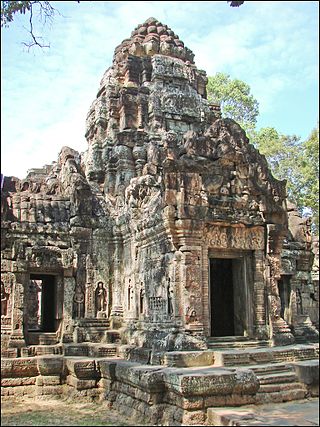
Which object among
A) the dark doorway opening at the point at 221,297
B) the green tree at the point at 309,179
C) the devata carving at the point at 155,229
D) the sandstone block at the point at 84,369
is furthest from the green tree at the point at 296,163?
the sandstone block at the point at 84,369

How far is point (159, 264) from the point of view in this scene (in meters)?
9.80

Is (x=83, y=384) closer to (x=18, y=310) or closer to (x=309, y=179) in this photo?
(x=18, y=310)

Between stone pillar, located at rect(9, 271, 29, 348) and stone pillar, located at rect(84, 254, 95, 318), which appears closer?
stone pillar, located at rect(9, 271, 29, 348)

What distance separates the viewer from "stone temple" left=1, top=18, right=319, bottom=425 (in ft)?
27.0

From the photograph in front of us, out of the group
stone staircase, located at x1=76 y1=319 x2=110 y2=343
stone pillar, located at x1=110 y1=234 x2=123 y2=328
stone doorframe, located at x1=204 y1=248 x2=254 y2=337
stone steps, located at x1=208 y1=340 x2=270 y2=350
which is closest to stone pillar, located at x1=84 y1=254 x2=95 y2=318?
stone staircase, located at x1=76 y1=319 x2=110 y2=343

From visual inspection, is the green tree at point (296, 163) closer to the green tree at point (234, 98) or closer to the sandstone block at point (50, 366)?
the green tree at point (234, 98)

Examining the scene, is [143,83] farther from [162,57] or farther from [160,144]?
[160,144]

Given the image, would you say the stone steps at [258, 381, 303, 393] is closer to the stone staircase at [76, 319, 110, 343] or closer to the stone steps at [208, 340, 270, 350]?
the stone steps at [208, 340, 270, 350]

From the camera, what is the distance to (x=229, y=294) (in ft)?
37.3

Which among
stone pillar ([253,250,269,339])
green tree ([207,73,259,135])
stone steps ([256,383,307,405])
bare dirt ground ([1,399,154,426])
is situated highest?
green tree ([207,73,259,135])

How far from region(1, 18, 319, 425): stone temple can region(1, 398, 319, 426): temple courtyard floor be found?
25 centimetres

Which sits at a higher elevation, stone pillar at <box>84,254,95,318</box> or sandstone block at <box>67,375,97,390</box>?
stone pillar at <box>84,254,95,318</box>

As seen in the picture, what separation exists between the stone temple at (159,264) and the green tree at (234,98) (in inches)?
469

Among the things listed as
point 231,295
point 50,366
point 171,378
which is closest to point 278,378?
point 171,378
